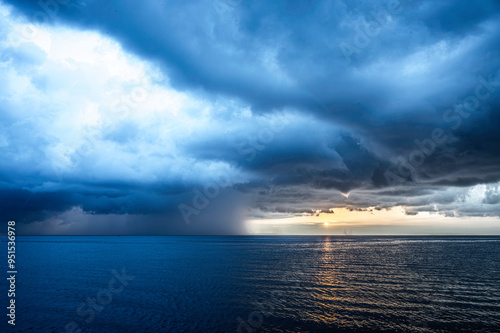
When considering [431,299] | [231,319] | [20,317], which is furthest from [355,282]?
[20,317]

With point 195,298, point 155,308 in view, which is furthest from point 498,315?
point 155,308

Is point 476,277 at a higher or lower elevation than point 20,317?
lower

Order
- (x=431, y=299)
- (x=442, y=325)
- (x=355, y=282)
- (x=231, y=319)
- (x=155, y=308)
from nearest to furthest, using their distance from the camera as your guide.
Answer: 1. (x=442, y=325)
2. (x=231, y=319)
3. (x=155, y=308)
4. (x=431, y=299)
5. (x=355, y=282)

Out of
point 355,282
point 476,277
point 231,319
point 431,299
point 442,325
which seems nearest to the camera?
point 442,325

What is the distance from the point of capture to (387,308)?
3881cm

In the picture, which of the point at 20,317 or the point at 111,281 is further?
the point at 111,281

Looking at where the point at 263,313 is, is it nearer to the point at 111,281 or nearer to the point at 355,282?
the point at 355,282

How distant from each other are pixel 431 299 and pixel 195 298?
34436 mm

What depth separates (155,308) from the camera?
40.1 m

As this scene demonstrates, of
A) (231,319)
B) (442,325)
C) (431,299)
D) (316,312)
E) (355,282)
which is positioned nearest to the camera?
(442,325)

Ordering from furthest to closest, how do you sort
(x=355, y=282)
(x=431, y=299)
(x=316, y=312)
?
(x=355, y=282), (x=431, y=299), (x=316, y=312)

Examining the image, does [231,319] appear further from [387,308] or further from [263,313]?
[387,308]

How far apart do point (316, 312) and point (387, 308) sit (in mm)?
9450

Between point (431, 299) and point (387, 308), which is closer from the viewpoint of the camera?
point (387, 308)
